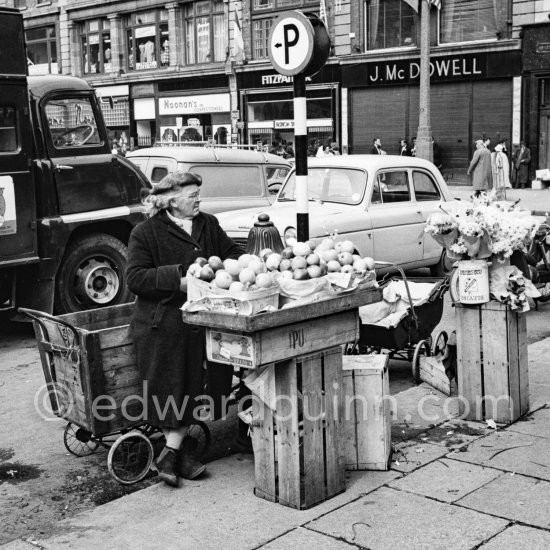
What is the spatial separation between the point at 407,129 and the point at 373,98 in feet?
6.08

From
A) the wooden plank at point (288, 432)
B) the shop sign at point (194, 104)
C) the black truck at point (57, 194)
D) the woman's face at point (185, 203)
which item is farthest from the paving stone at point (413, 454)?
the shop sign at point (194, 104)

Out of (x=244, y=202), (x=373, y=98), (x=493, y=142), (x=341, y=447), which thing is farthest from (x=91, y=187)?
(x=373, y=98)

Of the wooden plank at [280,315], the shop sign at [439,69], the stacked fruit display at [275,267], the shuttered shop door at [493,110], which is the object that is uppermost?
the shop sign at [439,69]

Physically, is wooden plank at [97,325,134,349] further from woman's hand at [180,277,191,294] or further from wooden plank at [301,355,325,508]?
wooden plank at [301,355,325,508]

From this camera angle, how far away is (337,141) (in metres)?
31.5

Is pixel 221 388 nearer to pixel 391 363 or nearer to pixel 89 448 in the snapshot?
pixel 89 448

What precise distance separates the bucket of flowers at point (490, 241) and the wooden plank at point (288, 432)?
1.74 meters

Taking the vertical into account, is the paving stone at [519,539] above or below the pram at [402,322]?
below

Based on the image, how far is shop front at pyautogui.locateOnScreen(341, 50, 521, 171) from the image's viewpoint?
27.2 m

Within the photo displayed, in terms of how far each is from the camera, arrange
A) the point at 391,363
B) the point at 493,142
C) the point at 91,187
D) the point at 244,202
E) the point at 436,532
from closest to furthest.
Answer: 1. the point at 436,532
2. the point at 391,363
3. the point at 91,187
4. the point at 244,202
5. the point at 493,142

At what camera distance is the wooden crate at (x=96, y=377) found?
193 inches

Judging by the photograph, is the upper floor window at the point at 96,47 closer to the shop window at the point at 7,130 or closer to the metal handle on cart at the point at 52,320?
the shop window at the point at 7,130

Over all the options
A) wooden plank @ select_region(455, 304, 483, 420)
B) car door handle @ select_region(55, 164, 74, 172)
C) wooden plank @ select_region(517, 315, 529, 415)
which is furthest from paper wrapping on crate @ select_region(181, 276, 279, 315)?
car door handle @ select_region(55, 164, 74, 172)

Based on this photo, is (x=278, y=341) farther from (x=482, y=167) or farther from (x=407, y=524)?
(x=482, y=167)
